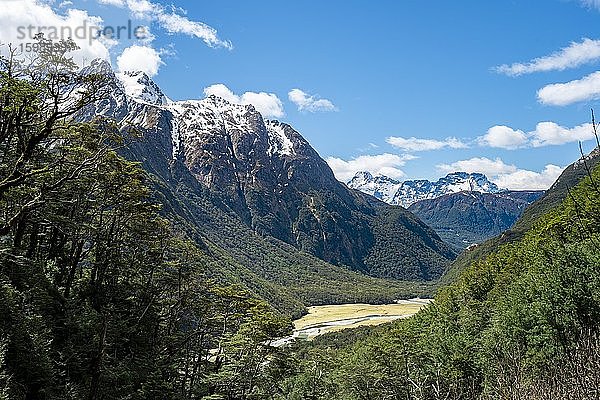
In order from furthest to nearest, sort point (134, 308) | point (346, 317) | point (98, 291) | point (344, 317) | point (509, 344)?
point (344, 317)
point (346, 317)
point (509, 344)
point (134, 308)
point (98, 291)

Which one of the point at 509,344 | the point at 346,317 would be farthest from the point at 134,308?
the point at 346,317

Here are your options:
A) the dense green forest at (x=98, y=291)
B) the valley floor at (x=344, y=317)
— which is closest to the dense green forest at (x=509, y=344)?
the dense green forest at (x=98, y=291)

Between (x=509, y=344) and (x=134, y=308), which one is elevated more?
(x=134, y=308)

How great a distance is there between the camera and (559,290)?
Result: 30.4 metres

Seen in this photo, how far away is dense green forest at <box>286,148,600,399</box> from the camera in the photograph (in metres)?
17.6

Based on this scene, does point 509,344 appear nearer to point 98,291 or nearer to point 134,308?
point 134,308

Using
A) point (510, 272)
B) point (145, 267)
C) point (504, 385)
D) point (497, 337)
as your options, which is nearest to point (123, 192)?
point (145, 267)

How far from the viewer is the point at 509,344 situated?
3100 centimetres

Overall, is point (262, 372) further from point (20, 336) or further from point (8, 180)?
point (8, 180)

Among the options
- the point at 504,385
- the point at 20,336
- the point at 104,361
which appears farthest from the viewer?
the point at 104,361

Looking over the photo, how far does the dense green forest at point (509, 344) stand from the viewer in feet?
57.9

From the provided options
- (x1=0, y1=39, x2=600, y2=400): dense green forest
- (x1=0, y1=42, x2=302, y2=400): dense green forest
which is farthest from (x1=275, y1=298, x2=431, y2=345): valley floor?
(x1=0, y1=42, x2=302, y2=400): dense green forest

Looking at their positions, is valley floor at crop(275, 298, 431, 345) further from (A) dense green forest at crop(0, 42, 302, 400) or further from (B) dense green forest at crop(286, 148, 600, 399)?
(A) dense green forest at crop(0, 42, 302, 400)

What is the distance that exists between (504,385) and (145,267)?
67.8 feet
